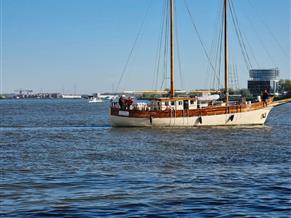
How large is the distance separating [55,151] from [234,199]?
1743 cm

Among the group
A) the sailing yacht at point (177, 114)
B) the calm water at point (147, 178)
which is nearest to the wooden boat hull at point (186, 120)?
the sailing yacht at point (177, 114)

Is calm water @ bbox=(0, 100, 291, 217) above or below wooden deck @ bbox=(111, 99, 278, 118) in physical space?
below

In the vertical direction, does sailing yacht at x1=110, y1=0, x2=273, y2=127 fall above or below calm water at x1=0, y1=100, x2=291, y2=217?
above

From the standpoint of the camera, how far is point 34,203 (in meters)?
17.9

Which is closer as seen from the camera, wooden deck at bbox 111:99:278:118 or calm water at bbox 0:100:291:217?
calm water at bbox 0:100:291:217

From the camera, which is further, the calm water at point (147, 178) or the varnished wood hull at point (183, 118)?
the varnished wood hull at point (183, 118)

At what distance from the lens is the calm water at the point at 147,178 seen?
17.0 m

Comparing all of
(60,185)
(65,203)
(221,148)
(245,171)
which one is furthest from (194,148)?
(65,203)

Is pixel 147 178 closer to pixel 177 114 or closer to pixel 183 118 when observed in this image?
pixel 177 114

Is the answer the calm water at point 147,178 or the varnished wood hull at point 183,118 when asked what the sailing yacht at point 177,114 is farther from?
the calm water at point 147,178

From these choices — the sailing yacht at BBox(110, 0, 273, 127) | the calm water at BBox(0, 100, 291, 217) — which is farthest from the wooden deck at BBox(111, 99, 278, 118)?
the calm water at BBox(0, 100, 291, 217)

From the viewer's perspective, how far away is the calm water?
16969mm

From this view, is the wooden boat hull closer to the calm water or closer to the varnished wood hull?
the varnished wood hull

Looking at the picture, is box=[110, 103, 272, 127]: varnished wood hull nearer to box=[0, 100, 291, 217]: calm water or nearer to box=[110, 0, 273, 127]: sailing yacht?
box=[110, 0, 273, 127]: sailing yacht
